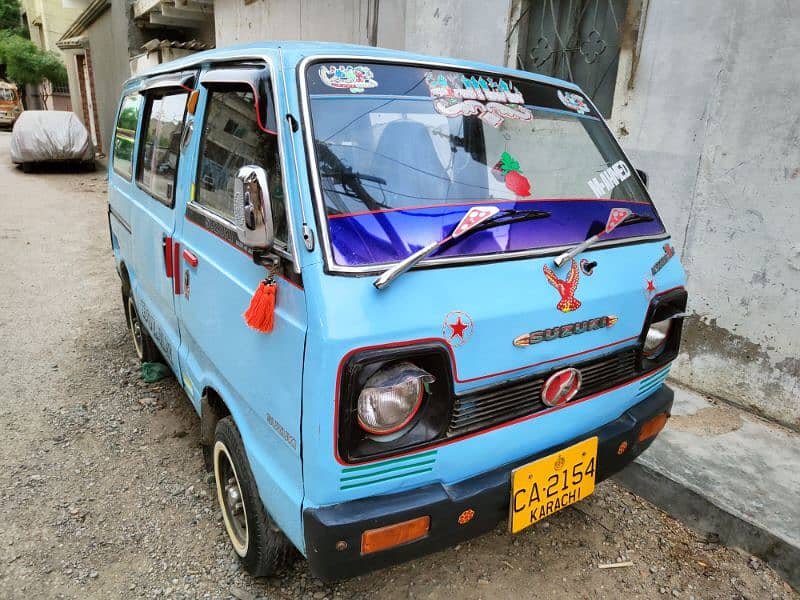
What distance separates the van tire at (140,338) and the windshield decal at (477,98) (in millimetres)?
2697

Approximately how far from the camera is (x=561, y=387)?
6.47 ft

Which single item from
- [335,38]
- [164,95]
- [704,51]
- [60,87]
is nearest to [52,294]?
[164,95]

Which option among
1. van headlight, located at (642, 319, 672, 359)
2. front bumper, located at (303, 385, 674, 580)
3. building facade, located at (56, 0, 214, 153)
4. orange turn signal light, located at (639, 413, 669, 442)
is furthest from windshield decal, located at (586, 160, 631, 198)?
building facade, located at (56, 0, 214, 153)

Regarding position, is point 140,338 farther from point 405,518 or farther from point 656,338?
point 656,338

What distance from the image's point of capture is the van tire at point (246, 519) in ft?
6.81

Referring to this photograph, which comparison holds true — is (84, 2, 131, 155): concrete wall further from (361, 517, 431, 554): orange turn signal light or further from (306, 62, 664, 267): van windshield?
(361, 517, 431, 554): orange turn signal light

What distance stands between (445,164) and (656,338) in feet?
3.65

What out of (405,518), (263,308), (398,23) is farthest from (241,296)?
(398,23)

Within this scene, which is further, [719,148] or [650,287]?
[719,148]

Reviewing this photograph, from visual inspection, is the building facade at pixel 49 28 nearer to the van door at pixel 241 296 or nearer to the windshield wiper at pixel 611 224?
the van door at pixel 241 296

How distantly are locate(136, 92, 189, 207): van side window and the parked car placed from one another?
34.5 m

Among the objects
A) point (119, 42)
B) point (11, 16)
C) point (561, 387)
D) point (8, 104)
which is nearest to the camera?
point (561, 387)

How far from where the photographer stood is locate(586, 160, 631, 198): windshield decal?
238 cm

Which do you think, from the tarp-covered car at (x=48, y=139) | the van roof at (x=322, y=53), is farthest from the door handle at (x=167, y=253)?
the tarp-covered car at (x=48, y=139)
